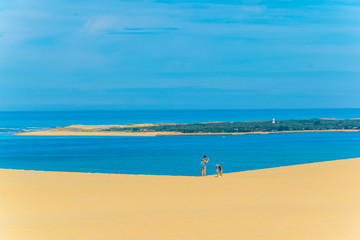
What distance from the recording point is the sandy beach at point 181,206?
14.0m

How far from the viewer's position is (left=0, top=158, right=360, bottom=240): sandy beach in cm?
1398

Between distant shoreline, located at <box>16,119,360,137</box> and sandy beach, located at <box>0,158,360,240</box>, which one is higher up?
distant shoreline, located at <box>16,119,360,137</box>

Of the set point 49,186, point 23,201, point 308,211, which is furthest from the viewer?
point 49,186

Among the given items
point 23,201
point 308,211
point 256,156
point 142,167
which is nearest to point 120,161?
point 142,167

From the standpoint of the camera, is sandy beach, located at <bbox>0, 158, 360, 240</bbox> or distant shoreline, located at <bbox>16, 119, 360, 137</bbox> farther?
distant shoreline, located at <bbox>16, 119, 360, 137</bbox>

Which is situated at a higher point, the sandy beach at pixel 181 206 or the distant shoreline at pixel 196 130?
the distant shoreline at pixel 196 130

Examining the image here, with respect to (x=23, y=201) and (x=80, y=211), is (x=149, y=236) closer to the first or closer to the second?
(x=80, y=211)

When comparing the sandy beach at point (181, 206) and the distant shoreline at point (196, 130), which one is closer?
the sandy beach at point (181, 206)

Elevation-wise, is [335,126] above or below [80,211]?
above

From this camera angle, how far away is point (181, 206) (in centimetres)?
1791

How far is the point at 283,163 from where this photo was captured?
39.4 m

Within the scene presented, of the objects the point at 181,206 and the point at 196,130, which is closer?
the point at 181,206

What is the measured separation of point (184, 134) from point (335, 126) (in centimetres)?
3181

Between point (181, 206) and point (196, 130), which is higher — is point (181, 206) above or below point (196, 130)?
below
